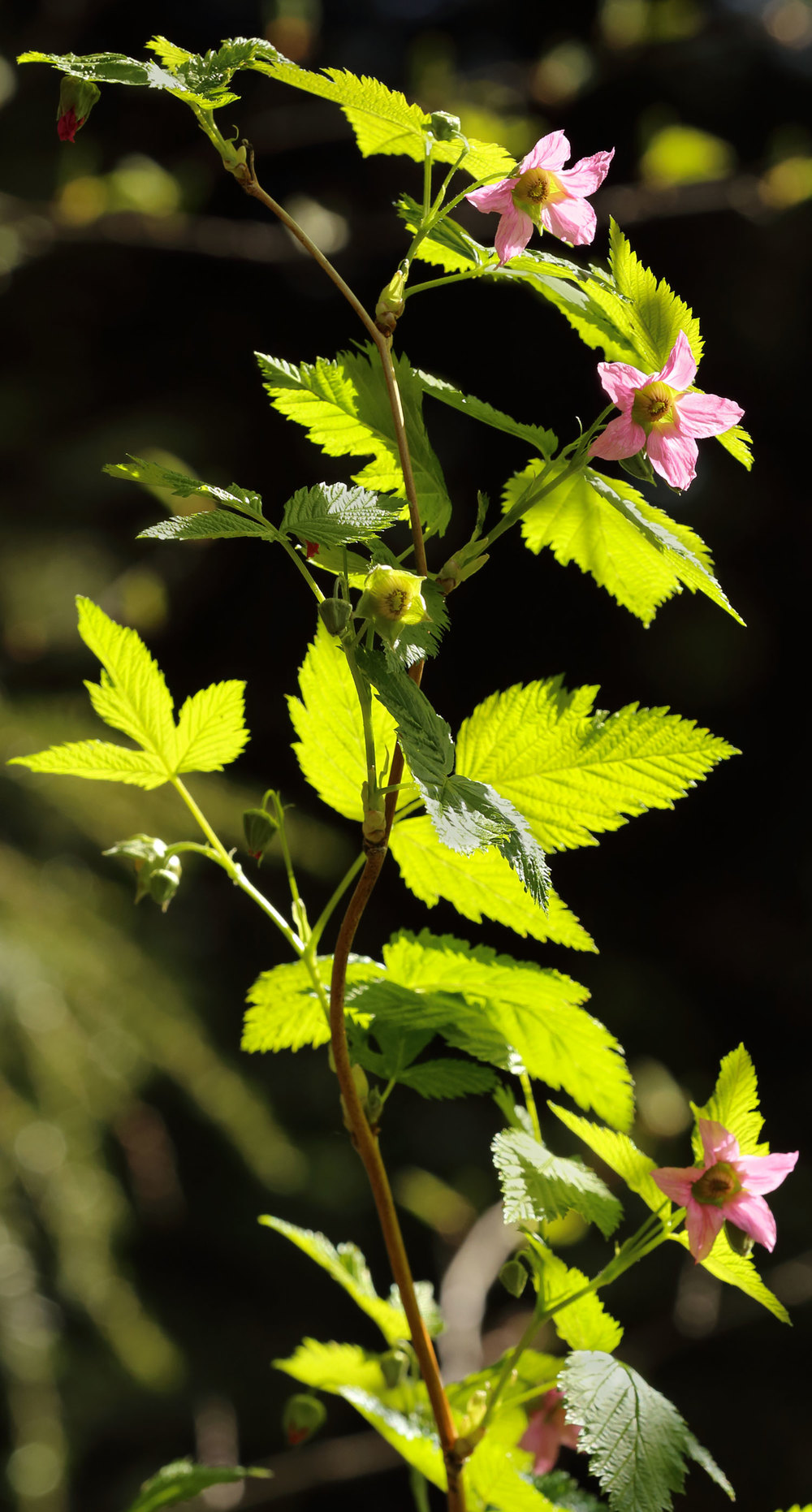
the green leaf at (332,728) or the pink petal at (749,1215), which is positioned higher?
the green leaf at (332,728)

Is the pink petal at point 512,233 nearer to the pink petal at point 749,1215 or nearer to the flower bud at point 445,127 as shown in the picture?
the flower bud at point 445,127

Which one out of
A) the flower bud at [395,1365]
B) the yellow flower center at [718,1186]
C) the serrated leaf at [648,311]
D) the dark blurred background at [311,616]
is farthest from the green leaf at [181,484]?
the dark blurred background at [311,616]

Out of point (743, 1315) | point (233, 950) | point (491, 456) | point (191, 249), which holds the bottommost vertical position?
point (233, 950)

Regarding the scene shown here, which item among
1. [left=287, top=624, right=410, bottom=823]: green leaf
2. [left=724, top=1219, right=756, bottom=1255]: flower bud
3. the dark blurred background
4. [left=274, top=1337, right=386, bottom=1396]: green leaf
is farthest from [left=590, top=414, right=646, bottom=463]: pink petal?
the dark blurred background

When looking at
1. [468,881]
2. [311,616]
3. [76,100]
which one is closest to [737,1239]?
[468,881]

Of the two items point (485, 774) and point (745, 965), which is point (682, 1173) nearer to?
point (485, 774)

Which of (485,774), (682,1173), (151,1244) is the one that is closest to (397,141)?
(485,774)

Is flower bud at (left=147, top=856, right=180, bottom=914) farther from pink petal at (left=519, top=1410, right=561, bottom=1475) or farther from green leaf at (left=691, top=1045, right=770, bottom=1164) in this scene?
pink petal at (left=519, top=1410, right=561, bottom=1475)
